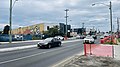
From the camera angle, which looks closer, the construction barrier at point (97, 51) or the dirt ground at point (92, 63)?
the dirt ground at point (92, 63)

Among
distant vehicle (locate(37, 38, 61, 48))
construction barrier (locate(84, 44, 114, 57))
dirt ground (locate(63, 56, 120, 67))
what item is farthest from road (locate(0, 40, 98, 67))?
distant vehicle (locate(37, 38, 61, 48))

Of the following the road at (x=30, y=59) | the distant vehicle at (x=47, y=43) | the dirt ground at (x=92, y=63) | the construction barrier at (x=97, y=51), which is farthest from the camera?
the distant vehicle at (x=47, y=43)

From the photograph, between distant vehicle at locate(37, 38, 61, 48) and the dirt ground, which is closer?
the dirt ground

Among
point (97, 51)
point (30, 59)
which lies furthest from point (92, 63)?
point (97, 51)

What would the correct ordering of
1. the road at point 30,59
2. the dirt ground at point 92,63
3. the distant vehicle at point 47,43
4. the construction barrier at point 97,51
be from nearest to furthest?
the dirt ground at point 92,63 < the road at point 30,59 < the construction barrier at point 97,51 < the distant vehicle at point 47,43

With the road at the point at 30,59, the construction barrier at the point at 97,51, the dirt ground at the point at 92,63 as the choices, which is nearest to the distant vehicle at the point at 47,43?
the construction barrier at the point at 97,51

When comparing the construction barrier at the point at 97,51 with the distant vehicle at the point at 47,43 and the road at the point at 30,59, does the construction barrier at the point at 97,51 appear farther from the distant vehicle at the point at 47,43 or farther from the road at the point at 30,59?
the distant vehicle at the point at 47,43

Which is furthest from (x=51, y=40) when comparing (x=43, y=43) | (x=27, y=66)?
(x=27, y=66)

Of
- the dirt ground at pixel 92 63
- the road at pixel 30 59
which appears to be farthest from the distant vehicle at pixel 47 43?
the dirt ground at pixel 92 63

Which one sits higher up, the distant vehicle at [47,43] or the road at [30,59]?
the distant vehicle at [47,43]

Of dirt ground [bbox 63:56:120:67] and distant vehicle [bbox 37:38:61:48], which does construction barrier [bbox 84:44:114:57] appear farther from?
distant vehicle [bbox 37:38:61:48]

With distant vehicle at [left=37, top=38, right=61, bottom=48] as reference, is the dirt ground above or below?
below

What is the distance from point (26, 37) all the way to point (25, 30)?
62965 mm

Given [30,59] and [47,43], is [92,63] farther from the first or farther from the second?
[47,43]
